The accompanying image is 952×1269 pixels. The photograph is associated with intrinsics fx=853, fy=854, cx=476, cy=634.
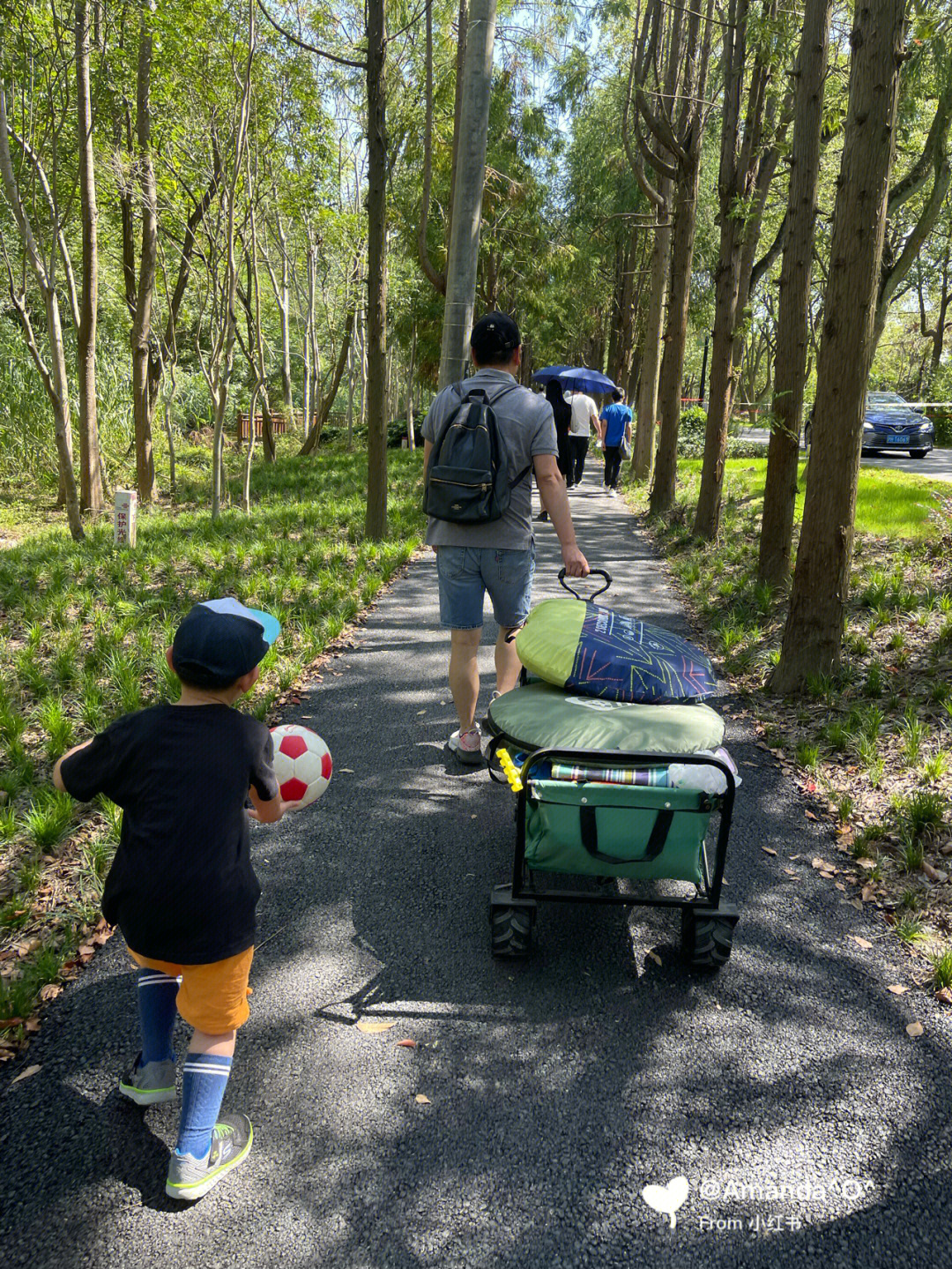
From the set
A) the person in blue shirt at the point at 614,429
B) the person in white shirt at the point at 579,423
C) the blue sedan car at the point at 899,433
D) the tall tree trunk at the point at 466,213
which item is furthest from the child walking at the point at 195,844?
the blue sedan car at the point at 899,433

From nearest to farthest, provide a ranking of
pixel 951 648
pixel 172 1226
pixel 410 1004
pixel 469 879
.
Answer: pixel 172 1226, pixel 410 1004, pixel 469 879, pixel 951 648

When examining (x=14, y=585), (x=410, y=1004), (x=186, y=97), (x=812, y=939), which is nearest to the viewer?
(x=410, y=1004)

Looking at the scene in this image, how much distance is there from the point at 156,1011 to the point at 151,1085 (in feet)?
0.68

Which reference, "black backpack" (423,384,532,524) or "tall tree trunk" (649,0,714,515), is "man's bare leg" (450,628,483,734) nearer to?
"black backpack" (423,384,532,524)

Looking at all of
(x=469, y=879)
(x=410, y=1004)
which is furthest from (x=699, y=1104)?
(x=469, y=879)

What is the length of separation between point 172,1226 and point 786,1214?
146 centimetres

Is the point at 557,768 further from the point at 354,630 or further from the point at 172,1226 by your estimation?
the point at 354,630

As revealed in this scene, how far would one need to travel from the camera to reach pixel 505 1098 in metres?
2.40

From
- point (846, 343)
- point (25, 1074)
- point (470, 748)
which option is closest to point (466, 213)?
point (846, 343)

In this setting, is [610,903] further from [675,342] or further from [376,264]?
[675,342]

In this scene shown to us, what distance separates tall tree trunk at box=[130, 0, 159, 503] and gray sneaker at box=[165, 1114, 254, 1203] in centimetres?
1468

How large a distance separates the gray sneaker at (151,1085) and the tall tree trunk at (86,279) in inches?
515

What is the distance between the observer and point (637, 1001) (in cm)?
280

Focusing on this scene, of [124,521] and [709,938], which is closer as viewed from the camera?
[709,938]
